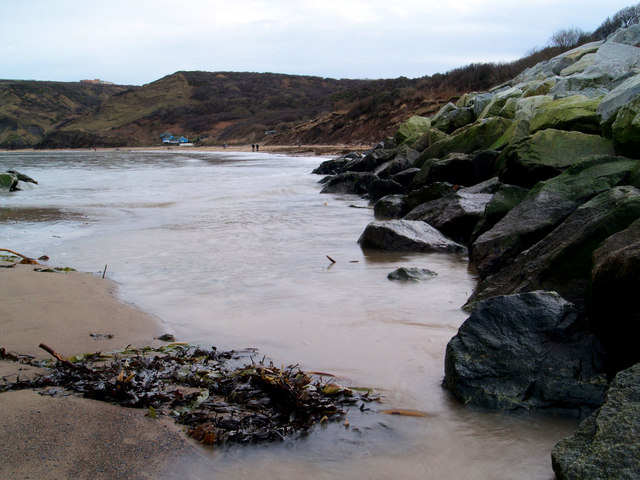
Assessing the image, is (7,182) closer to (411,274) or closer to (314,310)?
(411,274)

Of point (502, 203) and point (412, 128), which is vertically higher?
point (412, 128)

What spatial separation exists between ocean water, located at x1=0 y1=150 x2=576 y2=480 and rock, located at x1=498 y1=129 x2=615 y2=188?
57.9 inches

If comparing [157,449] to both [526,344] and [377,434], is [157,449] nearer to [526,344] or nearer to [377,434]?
[377,434]

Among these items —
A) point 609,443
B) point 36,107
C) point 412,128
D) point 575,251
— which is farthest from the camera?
point 36,107

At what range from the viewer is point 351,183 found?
14.5 meters

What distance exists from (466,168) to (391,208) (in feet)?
4.92

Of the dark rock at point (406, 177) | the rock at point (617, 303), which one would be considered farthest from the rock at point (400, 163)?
the rock at point (617, 303)

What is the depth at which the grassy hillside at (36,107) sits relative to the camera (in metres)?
74.9

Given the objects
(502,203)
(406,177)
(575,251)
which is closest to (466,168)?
(406,177)

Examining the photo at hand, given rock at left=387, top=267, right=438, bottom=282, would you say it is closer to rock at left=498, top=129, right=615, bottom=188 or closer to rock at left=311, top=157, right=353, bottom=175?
rock at left=498, top=129, right=615, bottom=188

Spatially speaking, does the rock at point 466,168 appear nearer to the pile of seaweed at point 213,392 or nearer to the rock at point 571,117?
the rock at point 571,117

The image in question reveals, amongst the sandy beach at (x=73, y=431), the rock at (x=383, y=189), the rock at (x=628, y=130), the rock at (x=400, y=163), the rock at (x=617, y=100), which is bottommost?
the sandy beach at (x=73, y=431)

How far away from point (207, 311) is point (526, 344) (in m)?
2.58

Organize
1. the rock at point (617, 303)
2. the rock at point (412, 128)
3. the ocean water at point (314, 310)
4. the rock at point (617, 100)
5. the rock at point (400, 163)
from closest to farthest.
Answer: the ocean water at point (314, 310), the rock at point (617, 303), the rock at point (617, 100), the rock at point (400, 163), the rock at point (412, 128)
